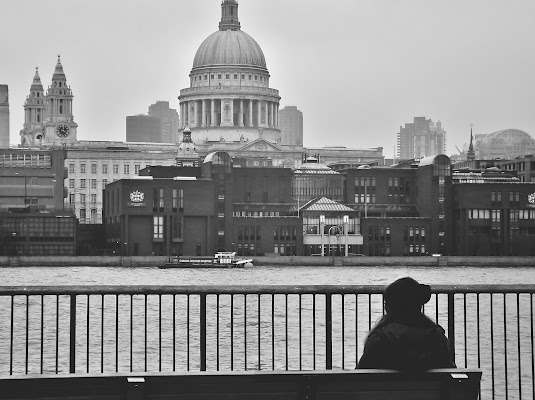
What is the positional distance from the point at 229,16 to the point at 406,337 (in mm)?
188325

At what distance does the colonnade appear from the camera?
610 feet

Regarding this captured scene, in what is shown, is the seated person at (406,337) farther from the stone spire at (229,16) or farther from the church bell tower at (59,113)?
the stone spire at (229,16)

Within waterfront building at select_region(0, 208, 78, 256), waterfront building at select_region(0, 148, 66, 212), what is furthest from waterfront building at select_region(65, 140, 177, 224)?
waterfront building at select_region(0, 208, 78, 256)

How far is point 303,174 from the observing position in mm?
135625

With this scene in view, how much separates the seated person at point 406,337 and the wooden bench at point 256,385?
0.30 m

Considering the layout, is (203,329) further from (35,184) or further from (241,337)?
(35,184)

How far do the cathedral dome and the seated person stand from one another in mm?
176250

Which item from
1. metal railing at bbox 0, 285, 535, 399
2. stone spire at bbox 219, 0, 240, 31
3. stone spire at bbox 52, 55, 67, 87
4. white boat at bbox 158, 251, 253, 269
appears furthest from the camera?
stone spire at bbox 219, 0, 240, 31

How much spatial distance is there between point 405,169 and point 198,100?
195 feet

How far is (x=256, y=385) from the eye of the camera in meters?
8.38

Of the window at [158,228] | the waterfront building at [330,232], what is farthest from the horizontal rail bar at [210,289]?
the waterfront building at [330,232]

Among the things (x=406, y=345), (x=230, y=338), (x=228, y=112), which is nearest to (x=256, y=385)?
(x=406, y=345)

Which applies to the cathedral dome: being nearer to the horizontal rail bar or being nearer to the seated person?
the horizontal rail bar

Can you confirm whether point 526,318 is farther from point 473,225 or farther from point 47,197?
point 47,197
